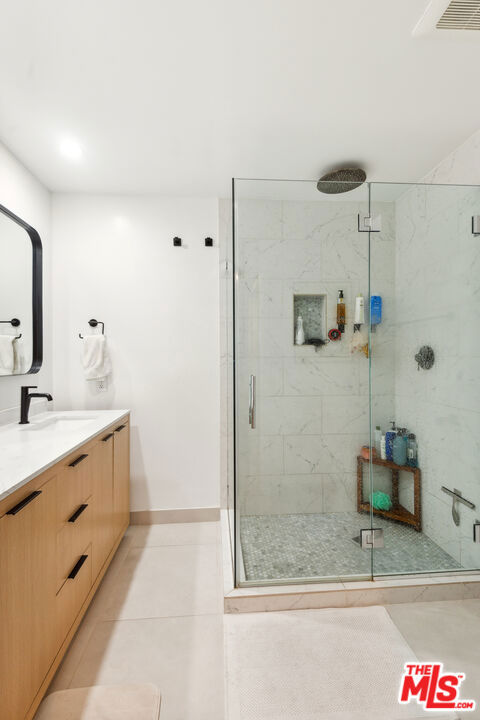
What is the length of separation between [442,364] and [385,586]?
45.9 inches

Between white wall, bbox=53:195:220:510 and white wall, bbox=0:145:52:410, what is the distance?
7 centimetres

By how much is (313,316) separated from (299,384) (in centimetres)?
37

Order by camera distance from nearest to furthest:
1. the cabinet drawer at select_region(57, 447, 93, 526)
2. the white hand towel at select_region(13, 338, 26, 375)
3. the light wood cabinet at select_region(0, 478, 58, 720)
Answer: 1. the light wood cabinet at select_region(0, 478, 58, 720)
2. the cabinet drawer at select_region(57, 447, 93, 526)
3. the white hand towel at select_region(13, 338, 26, 375)

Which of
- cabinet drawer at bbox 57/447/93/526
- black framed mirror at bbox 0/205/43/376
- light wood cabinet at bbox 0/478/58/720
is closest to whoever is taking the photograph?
light wood cabinet at bbox 0/478/58/720

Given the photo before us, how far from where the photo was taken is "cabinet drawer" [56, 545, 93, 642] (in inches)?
52.6

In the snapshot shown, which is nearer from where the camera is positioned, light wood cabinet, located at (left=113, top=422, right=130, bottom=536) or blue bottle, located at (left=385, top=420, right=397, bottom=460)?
blue bottle, located at (left=385, top=420, right=397, bottom=460)

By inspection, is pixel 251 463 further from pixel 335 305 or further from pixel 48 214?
pixel 48 214

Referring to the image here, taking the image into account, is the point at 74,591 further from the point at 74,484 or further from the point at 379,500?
the point at 379,500

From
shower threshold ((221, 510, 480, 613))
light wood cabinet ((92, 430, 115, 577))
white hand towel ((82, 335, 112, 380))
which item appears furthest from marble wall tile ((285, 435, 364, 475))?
white hand towel ((82, 335, 112, 380))

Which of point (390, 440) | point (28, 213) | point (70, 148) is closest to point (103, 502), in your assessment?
point (390, 440)

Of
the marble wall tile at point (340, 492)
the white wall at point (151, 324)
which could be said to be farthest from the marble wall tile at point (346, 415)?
the white wall at point (151, 324)

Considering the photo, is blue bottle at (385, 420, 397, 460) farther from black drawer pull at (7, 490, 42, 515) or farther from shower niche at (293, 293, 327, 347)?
black drawer pull at (7, 490, 42, 515)

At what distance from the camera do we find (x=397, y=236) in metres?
1.85

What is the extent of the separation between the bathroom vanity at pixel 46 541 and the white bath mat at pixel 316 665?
0.67 m
